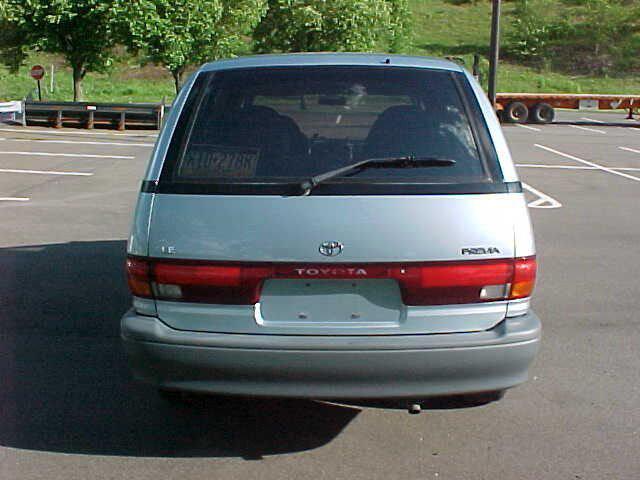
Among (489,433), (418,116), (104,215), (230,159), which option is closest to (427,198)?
(418,116)

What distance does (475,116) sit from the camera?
4012mm

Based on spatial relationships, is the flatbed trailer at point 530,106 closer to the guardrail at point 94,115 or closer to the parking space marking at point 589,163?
the parking space marking at point 589,163

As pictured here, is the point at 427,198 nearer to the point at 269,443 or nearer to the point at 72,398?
the point at 269,443

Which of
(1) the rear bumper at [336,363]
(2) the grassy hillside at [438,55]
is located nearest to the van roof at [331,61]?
(1) the rear bumper at [336,363]

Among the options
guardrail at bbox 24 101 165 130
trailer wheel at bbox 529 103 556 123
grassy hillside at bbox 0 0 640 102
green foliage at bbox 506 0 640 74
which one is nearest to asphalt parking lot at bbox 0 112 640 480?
guardrail at bbox 24 101 165 130

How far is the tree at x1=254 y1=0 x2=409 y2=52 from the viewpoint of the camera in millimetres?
37188

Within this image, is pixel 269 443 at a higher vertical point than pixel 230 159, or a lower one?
lower

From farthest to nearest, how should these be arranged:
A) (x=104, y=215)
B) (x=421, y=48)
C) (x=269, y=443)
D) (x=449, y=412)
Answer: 1. (x=421, y=48)
2. (x=104, y=215)
3. (x=449, y=412)
4. (x=269, y=443)

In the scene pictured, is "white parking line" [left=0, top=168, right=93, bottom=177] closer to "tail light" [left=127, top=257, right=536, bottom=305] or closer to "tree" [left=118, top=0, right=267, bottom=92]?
"tail light" [left=127, top=257, right=536, bottom=305]

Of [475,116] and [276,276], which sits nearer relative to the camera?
[276,276]

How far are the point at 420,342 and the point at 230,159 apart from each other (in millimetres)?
1139

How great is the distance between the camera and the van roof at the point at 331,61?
168 inches

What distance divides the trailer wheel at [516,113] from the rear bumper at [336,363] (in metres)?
29.9

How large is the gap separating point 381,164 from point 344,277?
526 mm
